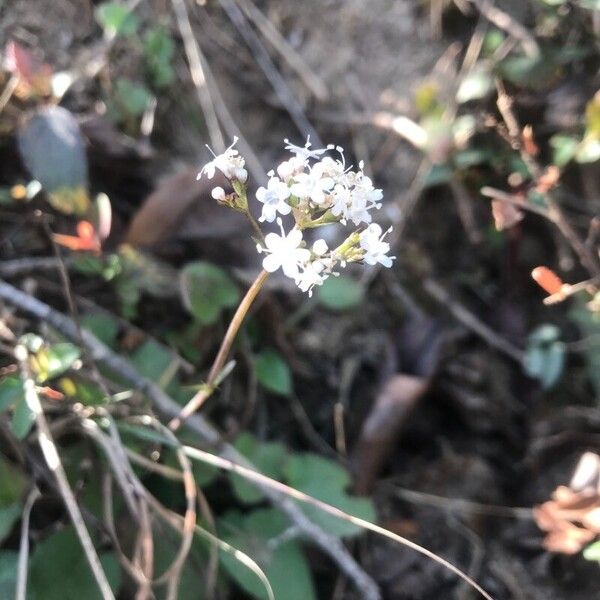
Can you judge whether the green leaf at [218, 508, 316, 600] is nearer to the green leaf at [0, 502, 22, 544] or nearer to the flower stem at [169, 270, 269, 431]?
the flower stem at [169, 270, 269, 431]

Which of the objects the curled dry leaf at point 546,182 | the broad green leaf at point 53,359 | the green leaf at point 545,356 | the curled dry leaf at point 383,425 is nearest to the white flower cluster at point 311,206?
the broad green leaf at point 53,359

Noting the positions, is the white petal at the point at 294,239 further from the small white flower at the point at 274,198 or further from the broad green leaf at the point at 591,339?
the broad green leaf at the point at 591,339

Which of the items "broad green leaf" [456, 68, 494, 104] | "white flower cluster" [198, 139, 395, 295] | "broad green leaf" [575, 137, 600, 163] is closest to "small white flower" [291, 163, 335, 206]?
"white flower cluster" [198, 139, 395, 295]

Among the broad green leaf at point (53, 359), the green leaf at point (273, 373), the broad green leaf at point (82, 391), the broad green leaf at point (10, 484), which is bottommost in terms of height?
the green leaf at point (273, 373)

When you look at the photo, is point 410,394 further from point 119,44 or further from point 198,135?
point 119,44

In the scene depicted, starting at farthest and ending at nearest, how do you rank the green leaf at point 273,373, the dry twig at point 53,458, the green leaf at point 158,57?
the green leaf at point 158,57, the green leaf at point 273,373, the dry twig at point 53,458

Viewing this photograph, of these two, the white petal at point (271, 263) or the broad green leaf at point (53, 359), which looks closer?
the white petal at point (271, 263)
